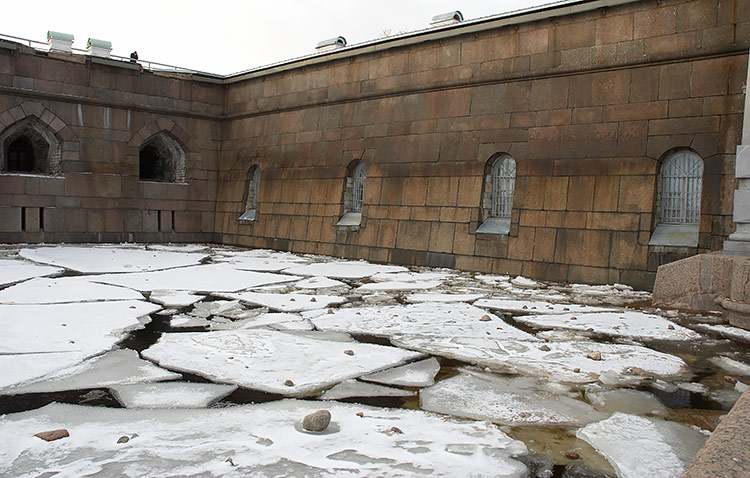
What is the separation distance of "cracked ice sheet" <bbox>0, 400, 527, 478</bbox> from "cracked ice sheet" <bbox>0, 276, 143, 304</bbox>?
3.98m

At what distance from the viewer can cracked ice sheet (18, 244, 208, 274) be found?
10.5 meters

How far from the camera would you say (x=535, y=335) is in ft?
19.4

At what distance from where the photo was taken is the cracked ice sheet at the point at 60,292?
7.17m

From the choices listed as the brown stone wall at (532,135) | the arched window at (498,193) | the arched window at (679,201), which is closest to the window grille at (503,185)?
Result: the arched window at (498,193)

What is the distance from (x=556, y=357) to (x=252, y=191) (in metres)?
12.7

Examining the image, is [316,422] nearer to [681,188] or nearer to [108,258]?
[681,188]

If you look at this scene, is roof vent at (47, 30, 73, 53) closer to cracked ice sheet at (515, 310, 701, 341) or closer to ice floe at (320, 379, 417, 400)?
cracked ice sheet at (515, 310, 701, 341)

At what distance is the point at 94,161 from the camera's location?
15.3 m

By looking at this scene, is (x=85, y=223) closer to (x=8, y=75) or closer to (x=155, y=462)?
(x=8, y=75)

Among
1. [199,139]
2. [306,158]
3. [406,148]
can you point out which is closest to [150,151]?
[199,139]

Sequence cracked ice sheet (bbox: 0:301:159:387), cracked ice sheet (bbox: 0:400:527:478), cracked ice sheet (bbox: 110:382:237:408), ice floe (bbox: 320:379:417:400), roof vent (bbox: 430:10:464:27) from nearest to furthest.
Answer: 1. cracked ice sheet (bbox: 0:400:527:478)
2. cracked ice sheet (bbox: 110:382:237:408)
3. ice floe (bbox: 320:379:417:400)
4. cracked ice sheet (bbox: 0:301:159:387)
5. roof vent (bbox: 430:10:464:27)

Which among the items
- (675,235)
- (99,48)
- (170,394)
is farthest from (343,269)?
(99,48)

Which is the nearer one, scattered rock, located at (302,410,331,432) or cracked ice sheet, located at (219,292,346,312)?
scattered rock, located at (302,410,331,432)

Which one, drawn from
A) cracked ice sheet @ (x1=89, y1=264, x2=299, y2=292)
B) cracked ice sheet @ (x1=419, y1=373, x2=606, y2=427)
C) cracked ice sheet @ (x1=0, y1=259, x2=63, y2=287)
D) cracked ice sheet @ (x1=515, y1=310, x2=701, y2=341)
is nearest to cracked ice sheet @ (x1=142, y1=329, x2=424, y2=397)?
cracked ice sheet @ (x1=419, y1=373, x2=606, y2=427)
